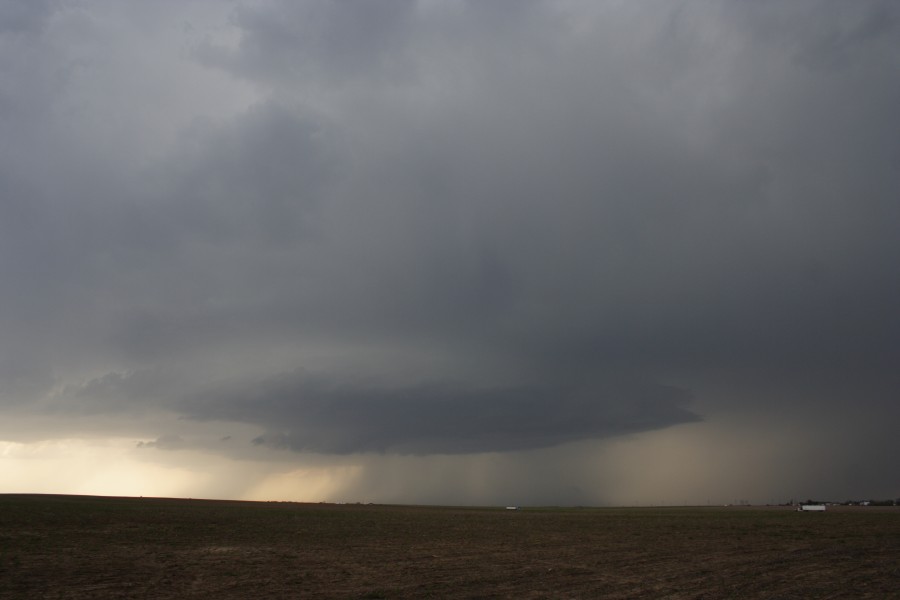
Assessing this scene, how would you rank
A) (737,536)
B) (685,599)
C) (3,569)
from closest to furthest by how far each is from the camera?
(685,599) → (3,569) → (737,536)

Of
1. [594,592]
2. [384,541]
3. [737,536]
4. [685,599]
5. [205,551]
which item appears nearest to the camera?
[685,599]

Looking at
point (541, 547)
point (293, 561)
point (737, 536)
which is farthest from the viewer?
point (737, 536)

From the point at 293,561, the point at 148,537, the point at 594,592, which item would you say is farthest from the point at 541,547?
the point at 148,537

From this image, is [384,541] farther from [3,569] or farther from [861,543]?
[861,543]

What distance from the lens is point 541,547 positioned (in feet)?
163

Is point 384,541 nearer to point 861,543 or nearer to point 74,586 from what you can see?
point 74,586

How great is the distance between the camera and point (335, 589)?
28953 millimetres

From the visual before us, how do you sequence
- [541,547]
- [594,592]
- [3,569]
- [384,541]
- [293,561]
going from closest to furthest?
[594,592]
[3,569]
[293,561]
[541,547]
[384,541]

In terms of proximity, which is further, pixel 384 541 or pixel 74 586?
pixel 384 541

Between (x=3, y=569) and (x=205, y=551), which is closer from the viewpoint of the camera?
(x=3, y=569)

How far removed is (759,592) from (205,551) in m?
33.3

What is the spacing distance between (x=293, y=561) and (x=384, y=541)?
15594 mm

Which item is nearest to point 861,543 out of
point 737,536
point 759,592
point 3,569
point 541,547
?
point 737,536

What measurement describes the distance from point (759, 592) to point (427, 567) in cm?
1650
